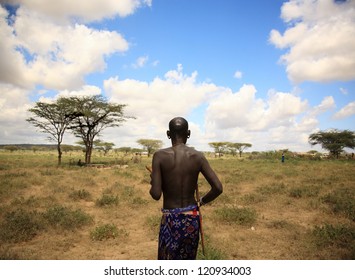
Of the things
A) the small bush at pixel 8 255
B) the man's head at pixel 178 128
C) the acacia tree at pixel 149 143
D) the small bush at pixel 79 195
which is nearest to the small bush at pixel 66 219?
the small bush at pixel 8 255

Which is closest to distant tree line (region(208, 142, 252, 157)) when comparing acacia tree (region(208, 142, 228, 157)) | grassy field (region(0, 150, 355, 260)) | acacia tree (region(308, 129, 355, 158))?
acacia tree (region(208, 142, 228, 157))

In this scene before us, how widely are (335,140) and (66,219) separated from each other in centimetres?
5973

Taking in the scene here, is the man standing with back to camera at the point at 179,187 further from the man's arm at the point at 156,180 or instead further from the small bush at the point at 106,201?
the small bush at the point at 106,201

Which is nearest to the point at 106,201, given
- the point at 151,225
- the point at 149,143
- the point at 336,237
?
the point at 151,225

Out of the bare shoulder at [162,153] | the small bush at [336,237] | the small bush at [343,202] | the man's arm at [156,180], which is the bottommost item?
the small bush at [336,237]

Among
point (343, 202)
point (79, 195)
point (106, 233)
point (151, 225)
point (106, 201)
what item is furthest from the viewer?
point (79, 195)

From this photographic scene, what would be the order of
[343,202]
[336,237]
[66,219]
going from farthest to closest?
[343,202], [66,219], [336,237]

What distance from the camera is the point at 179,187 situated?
3.28 m

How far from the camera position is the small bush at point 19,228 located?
7.21m

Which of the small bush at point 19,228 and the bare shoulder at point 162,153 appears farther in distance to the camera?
the small bush at point 19,228

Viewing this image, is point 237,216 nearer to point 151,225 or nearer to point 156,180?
point 151,225

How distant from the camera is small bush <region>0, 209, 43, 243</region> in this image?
7215 mm

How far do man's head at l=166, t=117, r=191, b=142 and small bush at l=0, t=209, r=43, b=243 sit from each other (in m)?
6.51

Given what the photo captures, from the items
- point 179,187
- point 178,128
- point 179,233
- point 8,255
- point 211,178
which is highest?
point 178,128
